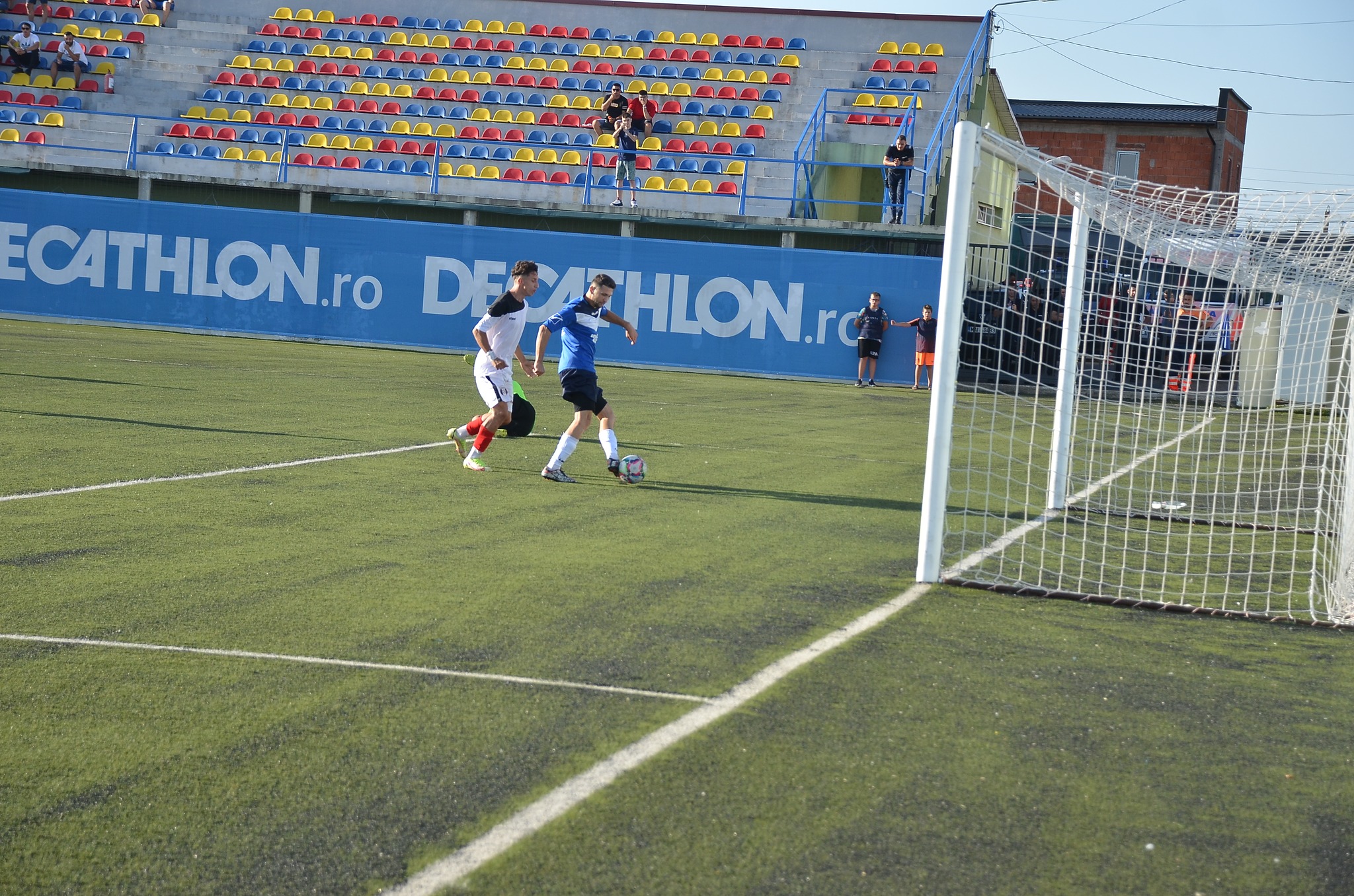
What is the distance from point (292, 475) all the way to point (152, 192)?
2008 cm

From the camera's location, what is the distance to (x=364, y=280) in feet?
81.4

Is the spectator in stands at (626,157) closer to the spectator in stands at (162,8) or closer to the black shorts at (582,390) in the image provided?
the spectator in stands at (162,8)

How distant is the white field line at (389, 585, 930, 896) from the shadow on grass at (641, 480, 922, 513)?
3.80 meters

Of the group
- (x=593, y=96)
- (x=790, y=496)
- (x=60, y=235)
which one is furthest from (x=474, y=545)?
(x=593, y=96)

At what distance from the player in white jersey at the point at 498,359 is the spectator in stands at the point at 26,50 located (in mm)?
26500

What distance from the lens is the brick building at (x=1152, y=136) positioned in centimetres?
4666

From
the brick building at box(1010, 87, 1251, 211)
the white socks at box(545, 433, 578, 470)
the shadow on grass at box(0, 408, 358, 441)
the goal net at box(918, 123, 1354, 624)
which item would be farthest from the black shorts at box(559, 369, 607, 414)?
the brick building at box(1010, 87, 1251, 211)

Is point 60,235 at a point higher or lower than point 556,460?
higher

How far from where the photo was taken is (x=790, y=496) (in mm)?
9398

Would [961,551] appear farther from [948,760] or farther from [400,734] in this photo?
[400,734]

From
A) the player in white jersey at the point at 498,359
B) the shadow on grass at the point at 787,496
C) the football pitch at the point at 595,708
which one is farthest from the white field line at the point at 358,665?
the player in white jersey at the point at 498,359

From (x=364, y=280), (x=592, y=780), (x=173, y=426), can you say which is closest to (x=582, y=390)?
(x=173, y=426)

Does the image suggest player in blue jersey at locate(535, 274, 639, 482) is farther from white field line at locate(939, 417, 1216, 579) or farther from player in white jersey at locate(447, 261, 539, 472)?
white field line at locate(939, 417, 1216, 579)

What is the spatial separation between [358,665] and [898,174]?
21924 mm
